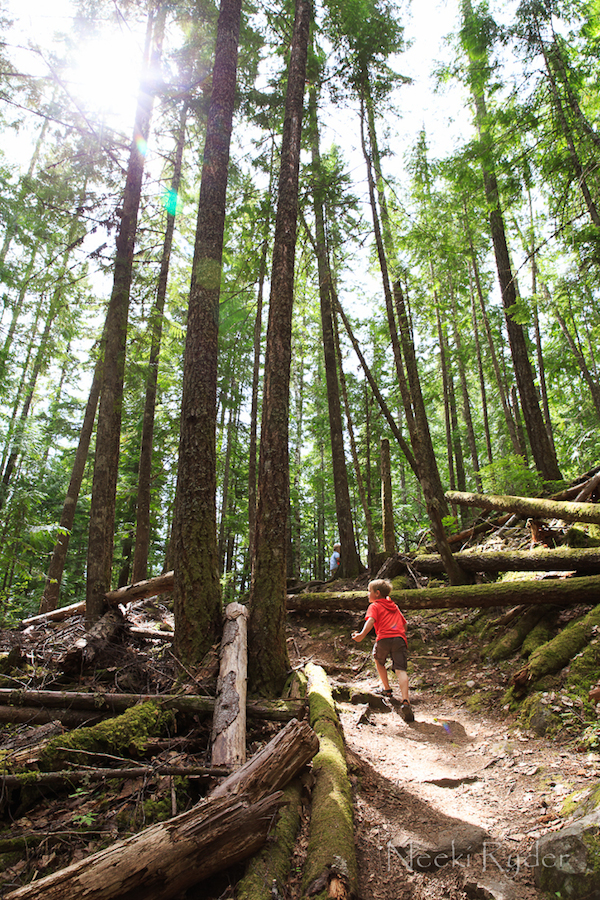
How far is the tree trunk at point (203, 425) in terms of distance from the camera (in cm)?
529

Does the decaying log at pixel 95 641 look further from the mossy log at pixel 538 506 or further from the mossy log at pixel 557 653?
the mossy log at pixel 538 506

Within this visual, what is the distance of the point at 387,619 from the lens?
21.1ft

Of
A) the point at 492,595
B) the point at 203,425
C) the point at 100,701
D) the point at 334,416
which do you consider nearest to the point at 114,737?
the point at 100,701

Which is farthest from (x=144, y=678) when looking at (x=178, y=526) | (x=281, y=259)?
(x=281, y=259)

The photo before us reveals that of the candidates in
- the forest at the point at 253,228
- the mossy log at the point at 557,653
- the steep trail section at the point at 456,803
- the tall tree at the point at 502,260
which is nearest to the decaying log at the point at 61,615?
the forest at the point at 253,228

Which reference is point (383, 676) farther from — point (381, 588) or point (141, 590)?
point (141, 590)

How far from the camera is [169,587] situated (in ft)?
24.2

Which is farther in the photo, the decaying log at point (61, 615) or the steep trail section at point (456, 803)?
the decaying log at point (61, 615)

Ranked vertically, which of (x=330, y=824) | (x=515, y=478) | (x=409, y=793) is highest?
(x=515, y=478)

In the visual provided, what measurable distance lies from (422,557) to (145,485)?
7538 mm

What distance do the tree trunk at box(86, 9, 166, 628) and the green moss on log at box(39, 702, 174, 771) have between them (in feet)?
11.8

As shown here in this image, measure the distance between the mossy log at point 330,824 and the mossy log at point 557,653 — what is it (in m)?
2.45

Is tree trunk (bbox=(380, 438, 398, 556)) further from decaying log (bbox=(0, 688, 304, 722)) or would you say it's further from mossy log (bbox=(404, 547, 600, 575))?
decaying log (bbox=(0, 688, 304, 722))

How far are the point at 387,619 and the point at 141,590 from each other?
4.36m
